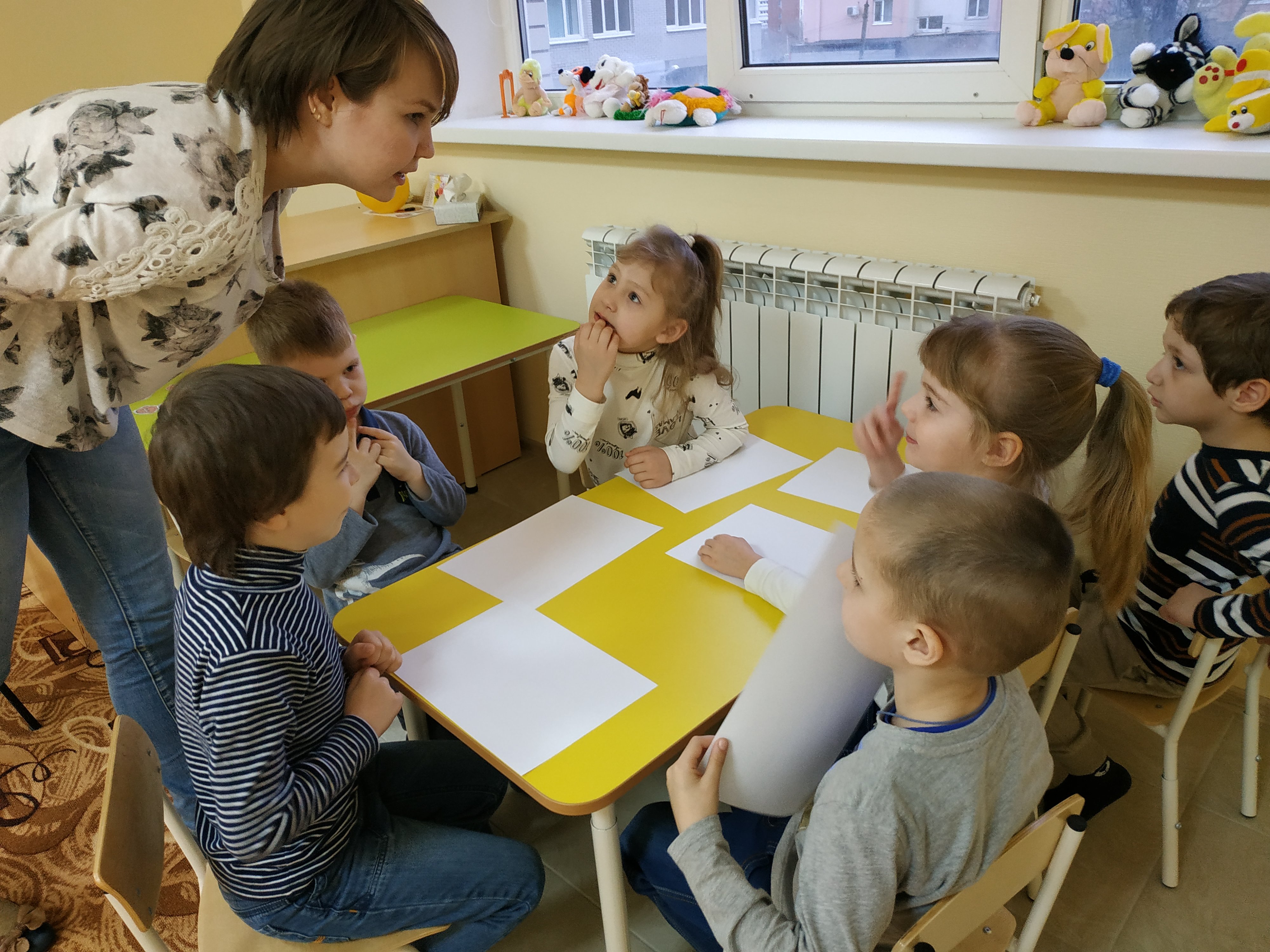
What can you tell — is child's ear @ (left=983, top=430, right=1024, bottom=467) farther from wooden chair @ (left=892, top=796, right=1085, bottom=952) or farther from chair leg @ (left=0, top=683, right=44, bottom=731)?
chair leg @ (left=0, top=683, right=44, bottom=731)

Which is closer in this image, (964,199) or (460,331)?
(964,199)

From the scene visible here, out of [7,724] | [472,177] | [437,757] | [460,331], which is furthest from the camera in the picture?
[472,177]

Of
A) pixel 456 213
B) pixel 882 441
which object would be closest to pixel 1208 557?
pixel 882 441

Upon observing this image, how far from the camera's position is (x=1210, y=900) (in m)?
1.48

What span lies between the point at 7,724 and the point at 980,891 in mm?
2247

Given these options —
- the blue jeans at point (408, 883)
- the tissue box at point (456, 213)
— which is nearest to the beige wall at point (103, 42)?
the tissue box at point (456, 213)

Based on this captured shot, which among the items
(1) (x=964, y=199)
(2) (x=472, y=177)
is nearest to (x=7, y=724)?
(2) (x=472, y=177)

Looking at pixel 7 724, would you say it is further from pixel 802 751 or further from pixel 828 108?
pixel 828 108

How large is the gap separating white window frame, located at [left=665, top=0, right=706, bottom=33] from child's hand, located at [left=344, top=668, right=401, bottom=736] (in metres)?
2.00

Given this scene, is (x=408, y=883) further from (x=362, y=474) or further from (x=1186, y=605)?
(x=1186, y=605)

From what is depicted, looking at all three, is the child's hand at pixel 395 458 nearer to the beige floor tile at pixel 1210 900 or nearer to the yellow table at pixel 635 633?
the yellow table at pixel 635 633

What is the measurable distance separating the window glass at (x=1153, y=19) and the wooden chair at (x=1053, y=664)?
1239 mm

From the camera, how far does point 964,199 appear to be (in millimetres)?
1804

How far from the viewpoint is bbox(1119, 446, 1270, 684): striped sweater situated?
1.28m
